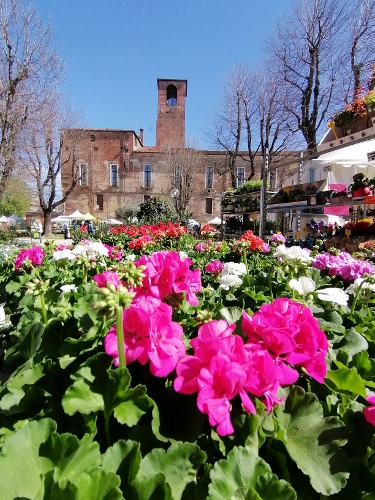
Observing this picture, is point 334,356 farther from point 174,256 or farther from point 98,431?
point 98,431

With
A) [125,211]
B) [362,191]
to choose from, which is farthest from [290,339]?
[125,211]

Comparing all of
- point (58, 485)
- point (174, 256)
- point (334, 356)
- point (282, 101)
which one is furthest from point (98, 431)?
point (282, 101)

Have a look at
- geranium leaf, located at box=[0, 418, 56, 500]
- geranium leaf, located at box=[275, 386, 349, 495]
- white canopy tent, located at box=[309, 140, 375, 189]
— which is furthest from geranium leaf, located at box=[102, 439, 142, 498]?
white canopy tent, located at box=[309, 140, 375, 189]

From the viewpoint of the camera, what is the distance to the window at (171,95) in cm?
4341

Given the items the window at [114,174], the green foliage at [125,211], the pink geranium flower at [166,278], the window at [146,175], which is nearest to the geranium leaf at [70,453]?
the pink geranium flower at [166,278]

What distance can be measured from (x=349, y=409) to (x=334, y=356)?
23 centimetres

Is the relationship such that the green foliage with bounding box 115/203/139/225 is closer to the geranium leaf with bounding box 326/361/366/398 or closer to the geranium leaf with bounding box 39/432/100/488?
the geranium leaf with bounding box 326/361/366/398

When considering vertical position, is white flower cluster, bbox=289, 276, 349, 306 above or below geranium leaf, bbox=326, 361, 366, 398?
above

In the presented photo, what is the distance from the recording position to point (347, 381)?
0.82m

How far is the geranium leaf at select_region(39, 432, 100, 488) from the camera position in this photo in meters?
0.61

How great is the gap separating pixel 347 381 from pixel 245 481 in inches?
14.0

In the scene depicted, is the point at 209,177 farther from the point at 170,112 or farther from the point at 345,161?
the point at 345,161

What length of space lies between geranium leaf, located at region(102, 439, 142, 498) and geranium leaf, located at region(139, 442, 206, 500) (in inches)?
0.8

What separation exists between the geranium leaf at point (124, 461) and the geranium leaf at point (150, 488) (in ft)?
0.12
